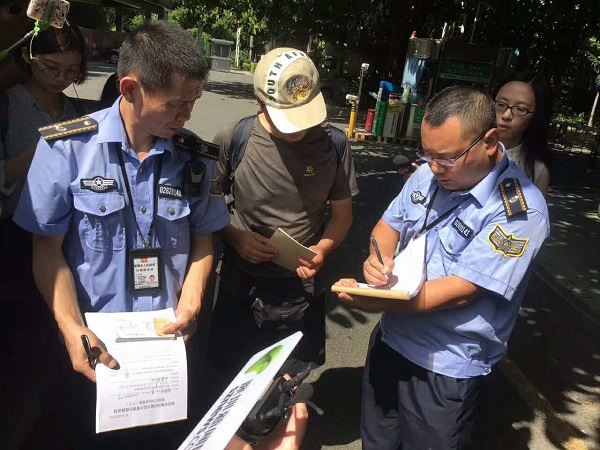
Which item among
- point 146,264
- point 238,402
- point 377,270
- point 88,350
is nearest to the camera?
point 238,402

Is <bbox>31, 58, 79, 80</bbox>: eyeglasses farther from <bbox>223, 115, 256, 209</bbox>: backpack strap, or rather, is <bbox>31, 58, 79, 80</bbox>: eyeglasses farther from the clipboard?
the clipboard

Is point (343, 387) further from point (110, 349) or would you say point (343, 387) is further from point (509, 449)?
point (110, 349)

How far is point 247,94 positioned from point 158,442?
64.5 ft

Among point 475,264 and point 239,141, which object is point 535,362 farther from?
point 239,141

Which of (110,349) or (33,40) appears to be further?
(33,40)

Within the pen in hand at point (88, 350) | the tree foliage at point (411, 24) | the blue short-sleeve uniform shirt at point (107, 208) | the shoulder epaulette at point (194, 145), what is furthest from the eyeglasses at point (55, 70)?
the tree foliage at point (411, 24)

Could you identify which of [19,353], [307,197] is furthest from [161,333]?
[19,353]

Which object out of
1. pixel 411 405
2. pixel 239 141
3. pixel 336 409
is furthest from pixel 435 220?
pixel 336 409

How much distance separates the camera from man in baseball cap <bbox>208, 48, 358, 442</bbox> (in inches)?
80.2

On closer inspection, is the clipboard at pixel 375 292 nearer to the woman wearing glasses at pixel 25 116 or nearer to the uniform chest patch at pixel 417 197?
the uniform chest patch at pixel 417 197

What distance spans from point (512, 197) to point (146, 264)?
4.10 feet

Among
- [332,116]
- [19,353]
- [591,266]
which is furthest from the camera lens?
[332,116]

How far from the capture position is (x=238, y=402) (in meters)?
1.30

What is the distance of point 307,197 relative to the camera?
222cm
